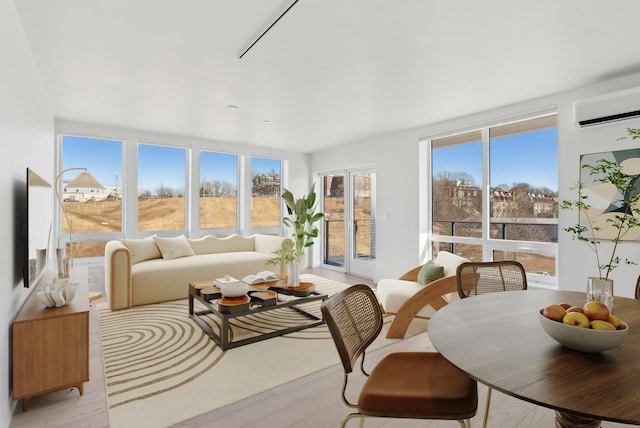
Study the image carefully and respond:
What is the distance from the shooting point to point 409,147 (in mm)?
5113

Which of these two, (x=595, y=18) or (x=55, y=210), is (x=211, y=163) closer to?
(x=55, y=210)

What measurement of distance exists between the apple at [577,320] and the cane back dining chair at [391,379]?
0.39 meters

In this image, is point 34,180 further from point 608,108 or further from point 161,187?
point 608,108

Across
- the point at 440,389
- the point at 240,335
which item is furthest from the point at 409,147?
the point at 440,389

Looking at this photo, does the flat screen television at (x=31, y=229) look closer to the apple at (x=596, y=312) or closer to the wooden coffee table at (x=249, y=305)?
the wooden coffee table at (x=249, y=305)

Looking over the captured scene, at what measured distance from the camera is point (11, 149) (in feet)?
6.60

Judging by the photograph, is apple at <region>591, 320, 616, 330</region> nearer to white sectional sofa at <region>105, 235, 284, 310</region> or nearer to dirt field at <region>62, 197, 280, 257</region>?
white sectional sofa at <region>105, 235, 284, 310</region>

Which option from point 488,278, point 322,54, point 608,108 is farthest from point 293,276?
point 608,108

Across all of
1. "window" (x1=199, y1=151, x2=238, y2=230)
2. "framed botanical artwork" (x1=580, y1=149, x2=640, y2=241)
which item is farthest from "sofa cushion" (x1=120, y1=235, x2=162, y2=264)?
"framed botanical artwork" (x1=580, y1=149, x2=640, y2=241)

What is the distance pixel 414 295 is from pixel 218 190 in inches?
165

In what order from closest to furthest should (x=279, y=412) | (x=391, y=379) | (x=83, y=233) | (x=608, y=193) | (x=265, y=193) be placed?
(x=391, y=379), (x=279, y=412), (x=608, y=193), (x=83, y=233), (x=265, y=193)

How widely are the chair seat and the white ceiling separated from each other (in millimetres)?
2067

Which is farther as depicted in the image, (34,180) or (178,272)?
(178,272)

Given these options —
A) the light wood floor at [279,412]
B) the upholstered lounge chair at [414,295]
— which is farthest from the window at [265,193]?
the light wood floor at [279,412]
